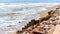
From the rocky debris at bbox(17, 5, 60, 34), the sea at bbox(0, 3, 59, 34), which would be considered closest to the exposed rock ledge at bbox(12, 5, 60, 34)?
the rocky debris at bbox(17, 5, 60, 34)

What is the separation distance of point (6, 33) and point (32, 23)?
33.5 inches

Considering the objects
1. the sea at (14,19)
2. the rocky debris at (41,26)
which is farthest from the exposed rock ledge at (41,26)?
the sea at (14,19)

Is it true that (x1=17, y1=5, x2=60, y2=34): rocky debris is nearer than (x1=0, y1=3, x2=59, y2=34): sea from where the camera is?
Yes

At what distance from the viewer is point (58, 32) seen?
10.4 feet

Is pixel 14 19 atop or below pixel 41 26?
atop

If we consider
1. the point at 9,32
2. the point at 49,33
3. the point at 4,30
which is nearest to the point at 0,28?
the point at 4,30

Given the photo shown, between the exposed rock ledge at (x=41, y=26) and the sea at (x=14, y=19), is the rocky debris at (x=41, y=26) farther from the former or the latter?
the sea at (x=14, y=19)

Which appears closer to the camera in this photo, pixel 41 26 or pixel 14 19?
pixel 41 26

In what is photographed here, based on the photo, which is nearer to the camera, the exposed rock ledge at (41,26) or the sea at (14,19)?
the exposed rock ledge at (41,26)

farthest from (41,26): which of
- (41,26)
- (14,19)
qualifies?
(14,19)

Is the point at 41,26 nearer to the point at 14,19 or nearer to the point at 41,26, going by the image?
the point at 41,26

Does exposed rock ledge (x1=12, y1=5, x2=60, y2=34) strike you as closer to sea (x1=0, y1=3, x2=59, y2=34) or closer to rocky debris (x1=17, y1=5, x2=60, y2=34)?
rocky debris (x1=17, y1=5, x2=60, y2=34)

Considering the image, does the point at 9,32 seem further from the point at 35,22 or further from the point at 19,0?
the point at 19,0

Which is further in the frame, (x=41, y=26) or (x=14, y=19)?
(x=14, y=19)
